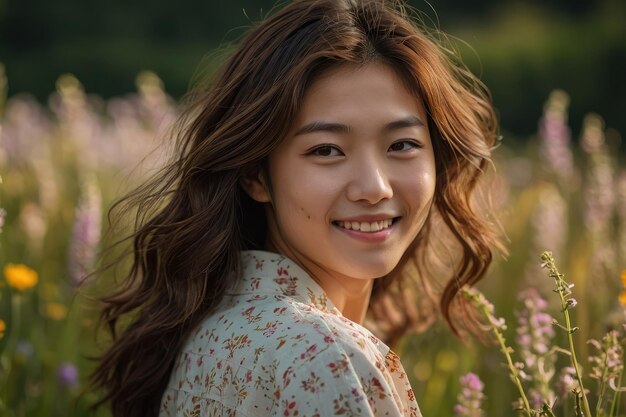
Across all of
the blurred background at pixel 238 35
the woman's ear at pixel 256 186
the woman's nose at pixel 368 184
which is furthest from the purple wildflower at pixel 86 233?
the blurred background at pixel 238 35

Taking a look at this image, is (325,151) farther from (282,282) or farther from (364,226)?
(282,282)

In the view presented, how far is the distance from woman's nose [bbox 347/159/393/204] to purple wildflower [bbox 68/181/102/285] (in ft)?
3.73

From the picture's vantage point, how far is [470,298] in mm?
1904

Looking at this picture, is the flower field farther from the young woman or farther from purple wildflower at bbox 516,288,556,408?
the young woman

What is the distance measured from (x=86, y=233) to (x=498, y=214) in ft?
4.22

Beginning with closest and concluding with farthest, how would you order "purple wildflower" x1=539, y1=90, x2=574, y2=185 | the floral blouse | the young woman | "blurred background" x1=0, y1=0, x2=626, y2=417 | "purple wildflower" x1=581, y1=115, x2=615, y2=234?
the floral blouse → the young woman → "blurred background" x1=0, y1=0, x2=626, y2=417 → "purple wildflower" x1=581, y1=115, x2=615, y2=234 → "purple wildflower" x1=539, y1=90, x2=574, y2=185

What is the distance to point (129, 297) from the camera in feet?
7.78

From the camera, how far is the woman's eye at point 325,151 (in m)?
1.99

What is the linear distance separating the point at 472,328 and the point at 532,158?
4417 mm

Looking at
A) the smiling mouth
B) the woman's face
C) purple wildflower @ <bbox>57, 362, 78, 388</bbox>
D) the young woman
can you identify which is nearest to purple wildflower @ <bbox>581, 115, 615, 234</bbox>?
the young woman

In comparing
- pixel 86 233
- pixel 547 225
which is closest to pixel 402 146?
pixel 86 233

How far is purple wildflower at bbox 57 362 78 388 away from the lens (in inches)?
109

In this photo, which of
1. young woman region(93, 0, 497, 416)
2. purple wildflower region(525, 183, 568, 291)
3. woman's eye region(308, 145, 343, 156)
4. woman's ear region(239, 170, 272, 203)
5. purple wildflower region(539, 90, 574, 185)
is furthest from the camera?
purple wildflower region(539, 90, 574, 185)

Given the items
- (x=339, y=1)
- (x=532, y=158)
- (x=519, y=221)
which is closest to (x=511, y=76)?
(x=532, y=158)
